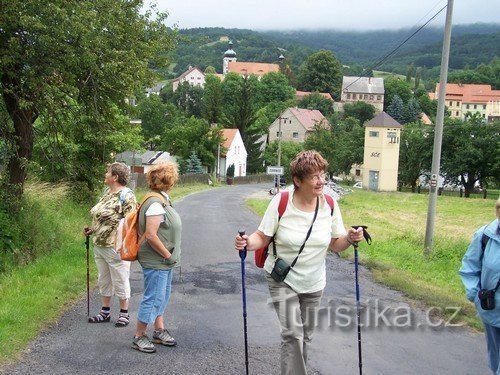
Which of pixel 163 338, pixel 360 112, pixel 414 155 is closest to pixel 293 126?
pixel 360 112

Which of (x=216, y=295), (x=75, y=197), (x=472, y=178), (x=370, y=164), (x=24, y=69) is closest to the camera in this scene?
(x=216, y=295)

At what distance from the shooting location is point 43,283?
798 centimetres

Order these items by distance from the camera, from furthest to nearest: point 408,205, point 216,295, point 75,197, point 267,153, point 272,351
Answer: point 267,153
point 408,205
point 75,197
point 216,295
point 272,351

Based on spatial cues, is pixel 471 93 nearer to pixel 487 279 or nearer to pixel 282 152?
pixel 282 152

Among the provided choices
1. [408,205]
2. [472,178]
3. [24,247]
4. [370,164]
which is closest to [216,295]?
[24,247]

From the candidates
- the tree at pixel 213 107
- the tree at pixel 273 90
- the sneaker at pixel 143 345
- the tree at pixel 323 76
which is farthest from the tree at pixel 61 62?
the tree at pixel 323 76

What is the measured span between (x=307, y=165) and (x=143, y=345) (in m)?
2.46

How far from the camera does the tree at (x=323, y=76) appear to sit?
147413 millimetres

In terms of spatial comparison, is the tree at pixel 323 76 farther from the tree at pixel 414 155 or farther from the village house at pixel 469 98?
the tree at pixel 414 155

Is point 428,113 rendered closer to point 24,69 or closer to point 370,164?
point 370,164

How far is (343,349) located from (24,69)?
21.3ft

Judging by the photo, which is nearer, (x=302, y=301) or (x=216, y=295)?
(x=302, y=301)

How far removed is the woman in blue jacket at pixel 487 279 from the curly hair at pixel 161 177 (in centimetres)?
273

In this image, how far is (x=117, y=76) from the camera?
985cm
